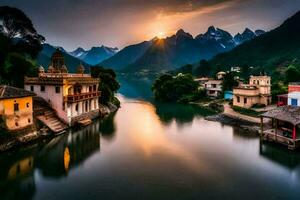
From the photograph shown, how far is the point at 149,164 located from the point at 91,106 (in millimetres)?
23700

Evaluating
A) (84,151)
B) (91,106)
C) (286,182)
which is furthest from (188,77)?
(286,182)

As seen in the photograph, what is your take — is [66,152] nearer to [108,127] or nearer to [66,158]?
[66,158]

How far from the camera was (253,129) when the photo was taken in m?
39.5

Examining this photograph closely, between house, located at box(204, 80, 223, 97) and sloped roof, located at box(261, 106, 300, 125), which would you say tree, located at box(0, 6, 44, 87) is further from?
house, located at box(204, 80, 223, 97)

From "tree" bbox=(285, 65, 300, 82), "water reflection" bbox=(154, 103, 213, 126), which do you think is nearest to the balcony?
"water reflection" bbox=(154, 103, 213, 126)

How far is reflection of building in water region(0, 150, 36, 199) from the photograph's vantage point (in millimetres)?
19797

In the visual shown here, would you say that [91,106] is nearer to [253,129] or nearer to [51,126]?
[51,126]

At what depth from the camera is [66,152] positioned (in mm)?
29531

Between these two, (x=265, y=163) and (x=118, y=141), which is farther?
(x=118, y=141)

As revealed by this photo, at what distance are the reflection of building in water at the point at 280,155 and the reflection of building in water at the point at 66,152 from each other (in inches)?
667

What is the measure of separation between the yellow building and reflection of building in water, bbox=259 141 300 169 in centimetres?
2438

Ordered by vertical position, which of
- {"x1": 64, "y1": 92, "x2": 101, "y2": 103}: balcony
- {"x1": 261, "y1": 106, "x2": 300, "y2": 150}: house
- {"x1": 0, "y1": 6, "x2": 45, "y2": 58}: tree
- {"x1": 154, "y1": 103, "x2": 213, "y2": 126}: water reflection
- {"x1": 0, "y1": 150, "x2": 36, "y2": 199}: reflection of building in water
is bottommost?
{"x1": 0, "y1": 150, "x2": 36, "y2": 199}: reflection of building in water

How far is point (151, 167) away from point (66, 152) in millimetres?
9709

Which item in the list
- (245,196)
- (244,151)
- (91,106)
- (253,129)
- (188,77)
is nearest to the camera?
(245,196)
